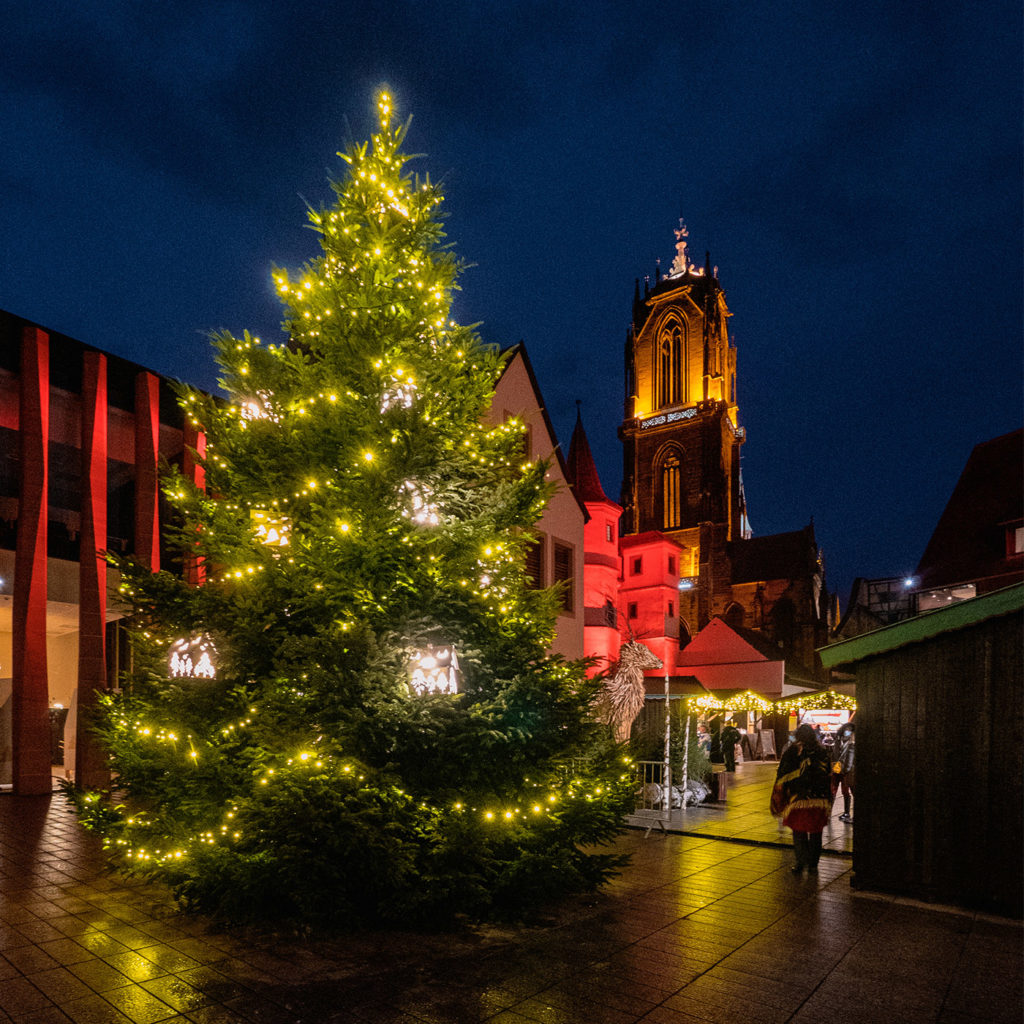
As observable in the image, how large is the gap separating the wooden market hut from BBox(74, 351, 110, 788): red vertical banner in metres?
15.9

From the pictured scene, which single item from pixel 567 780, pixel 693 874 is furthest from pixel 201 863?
pixel 693 874

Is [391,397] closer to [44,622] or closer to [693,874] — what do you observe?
[693,874]

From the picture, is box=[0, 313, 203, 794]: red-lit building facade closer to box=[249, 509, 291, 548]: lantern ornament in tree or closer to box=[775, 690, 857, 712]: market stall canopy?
box=[249, 509, 291, 548]: lantern ornament in tree

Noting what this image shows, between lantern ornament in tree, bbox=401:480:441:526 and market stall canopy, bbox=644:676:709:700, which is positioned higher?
lantern ornament in tree, bbox=401:480:441:526

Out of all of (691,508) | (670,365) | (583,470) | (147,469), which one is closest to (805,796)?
(147,469)

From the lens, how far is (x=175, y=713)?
25.5 feet

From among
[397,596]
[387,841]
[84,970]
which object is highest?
[397,596]

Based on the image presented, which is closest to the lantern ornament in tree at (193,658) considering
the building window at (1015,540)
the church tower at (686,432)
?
the building window at (1015,540)

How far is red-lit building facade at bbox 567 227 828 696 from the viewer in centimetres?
4909

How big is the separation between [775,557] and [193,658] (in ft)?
206

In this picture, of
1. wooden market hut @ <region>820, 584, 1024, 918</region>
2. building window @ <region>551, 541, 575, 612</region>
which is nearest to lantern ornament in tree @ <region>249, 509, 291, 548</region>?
wooden market hut @ <region>820, 584, 1024, 918</region>

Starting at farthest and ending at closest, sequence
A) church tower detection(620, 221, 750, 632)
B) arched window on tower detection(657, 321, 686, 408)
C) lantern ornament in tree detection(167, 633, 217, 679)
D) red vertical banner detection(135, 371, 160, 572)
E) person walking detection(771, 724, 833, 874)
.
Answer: arched window on tower detection(657, 321, 686, 408), church tower detection(620, 221, 750, 632), red vertical banner detection(135, 371, 160, 572), person walking detection(771, 724, 833, 874), lantern ornament in tree detection(167, 633, 217, 679)

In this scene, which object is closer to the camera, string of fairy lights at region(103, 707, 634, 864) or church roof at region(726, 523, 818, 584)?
string of fairy lights at region(103, 707, 634, 864)

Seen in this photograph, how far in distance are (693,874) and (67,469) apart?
1842 centimetres
